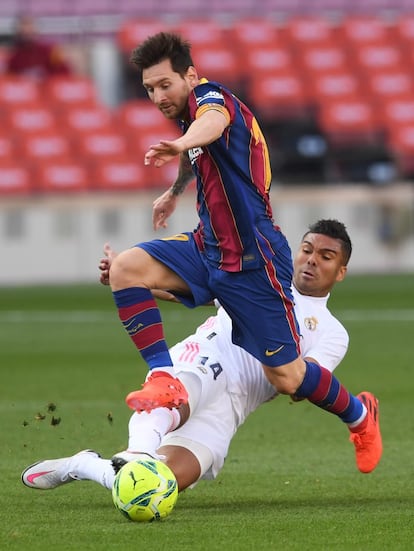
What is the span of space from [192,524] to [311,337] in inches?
54.9

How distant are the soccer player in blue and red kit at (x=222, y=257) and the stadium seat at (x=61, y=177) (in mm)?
16668

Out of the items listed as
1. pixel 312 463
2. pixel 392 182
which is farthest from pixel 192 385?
pixel 392 182

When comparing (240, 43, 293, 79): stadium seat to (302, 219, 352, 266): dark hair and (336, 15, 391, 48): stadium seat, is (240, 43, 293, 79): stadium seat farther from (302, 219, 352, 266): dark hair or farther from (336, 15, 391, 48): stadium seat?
(302, 219, 352, 266): dark hair

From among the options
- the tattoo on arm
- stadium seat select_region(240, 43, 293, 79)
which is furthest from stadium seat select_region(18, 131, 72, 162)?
the tattoo on arm

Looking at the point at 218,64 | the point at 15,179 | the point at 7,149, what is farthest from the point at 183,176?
the point at 218,64

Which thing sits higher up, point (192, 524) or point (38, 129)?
point (192, 524)

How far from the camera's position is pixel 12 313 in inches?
698

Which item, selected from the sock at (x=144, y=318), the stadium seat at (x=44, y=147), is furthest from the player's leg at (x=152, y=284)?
the stadium seat at (x=44, y=147)

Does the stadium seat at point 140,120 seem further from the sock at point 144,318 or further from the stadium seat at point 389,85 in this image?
the sock at point 144,318

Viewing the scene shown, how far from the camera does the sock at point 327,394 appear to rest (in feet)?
20.4

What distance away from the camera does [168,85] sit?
5.93m

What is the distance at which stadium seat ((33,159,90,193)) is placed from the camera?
22.8 m

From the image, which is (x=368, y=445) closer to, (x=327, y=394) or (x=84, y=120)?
(x=327, y=394)

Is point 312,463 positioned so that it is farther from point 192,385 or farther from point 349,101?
point 349,101
